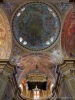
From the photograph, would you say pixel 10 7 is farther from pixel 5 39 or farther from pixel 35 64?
pixel 35 64

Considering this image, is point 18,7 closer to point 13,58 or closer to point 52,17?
point 52,17

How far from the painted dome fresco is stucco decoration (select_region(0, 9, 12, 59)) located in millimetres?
680

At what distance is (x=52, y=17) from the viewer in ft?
52.3

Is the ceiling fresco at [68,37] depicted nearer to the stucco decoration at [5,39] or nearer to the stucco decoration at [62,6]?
the stucco decoration at [62,6]

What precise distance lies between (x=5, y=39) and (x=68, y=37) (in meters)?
4.97

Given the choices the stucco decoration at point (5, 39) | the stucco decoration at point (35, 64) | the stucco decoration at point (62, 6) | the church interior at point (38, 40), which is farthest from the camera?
the stucco decoration at point (35, 64)

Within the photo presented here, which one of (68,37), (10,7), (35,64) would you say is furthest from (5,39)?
(68,37)

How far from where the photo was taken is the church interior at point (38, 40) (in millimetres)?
14625

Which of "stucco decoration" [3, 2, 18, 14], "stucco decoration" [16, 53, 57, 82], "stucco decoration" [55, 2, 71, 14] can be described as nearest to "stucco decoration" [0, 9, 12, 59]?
"stucco decoration" [3, 2, 18, 14]

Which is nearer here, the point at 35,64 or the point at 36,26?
the point at 36,26

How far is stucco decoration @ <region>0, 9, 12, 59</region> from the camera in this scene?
15.1 metres

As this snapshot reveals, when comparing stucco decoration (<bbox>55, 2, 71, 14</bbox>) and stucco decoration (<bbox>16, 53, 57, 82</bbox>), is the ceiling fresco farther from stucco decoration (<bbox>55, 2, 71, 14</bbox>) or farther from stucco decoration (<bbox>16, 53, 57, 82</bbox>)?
stucco decoration (<bbox>16, 53, 57, 82</bbox>)

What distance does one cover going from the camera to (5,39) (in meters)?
15.6

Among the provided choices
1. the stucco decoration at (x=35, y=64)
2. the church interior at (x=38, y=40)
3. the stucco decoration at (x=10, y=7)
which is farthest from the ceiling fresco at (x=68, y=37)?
the stucco decoration at (x=10, y=7)
